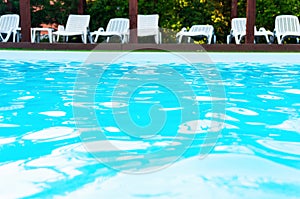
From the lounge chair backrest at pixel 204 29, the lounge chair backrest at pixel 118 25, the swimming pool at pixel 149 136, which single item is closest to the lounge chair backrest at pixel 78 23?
the lounge chair backrest at pixel 118 25

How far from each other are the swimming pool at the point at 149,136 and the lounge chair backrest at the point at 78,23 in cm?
478

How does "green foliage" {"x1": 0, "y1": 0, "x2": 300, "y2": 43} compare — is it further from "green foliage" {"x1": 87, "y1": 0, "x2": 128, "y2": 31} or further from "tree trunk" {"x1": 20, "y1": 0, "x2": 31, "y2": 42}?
"tree trunk" {"x1": 20, "y1": 0, "x2": 31, "y2": 42}

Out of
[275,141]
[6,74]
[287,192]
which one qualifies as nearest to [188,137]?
[275,141]

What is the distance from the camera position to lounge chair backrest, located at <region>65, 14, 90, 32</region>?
1174 cm

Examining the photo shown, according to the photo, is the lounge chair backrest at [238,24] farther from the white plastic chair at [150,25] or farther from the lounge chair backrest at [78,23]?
the lounge chair backrest at [78,23]

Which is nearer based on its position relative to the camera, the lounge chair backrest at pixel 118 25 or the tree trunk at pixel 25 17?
the tree trunk at pixel 25 17

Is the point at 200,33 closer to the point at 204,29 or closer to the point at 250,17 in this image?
the point at 204,29

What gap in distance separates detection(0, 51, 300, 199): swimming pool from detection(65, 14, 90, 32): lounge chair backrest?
4776 mm

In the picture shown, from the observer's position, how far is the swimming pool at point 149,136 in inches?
91.9

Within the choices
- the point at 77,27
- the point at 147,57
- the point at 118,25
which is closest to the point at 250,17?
the point at 147,57

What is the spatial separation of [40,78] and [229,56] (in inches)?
167

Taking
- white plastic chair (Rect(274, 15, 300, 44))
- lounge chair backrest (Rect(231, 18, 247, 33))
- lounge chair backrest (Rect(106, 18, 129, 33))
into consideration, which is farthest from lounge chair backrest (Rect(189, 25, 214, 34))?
lounge chair backrest (Rect(106, 18, 129, 33))

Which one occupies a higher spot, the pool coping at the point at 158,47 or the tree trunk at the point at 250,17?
the tree trunk at the point at 250,17

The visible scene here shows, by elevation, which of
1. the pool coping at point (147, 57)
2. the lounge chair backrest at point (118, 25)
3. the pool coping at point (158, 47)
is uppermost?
the lounge chair backrest at point (118, 25)
